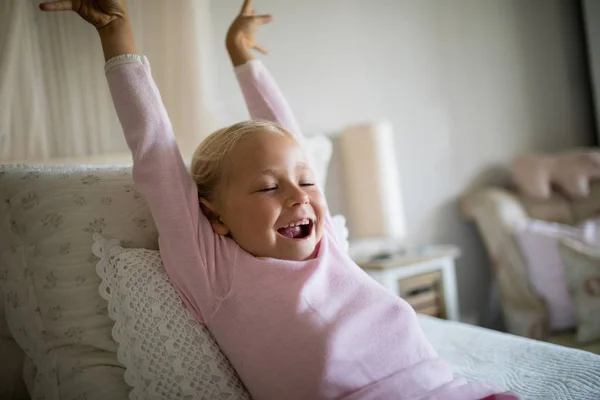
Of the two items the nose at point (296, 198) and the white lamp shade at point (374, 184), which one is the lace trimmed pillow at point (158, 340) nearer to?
the nose at point (296, 198)

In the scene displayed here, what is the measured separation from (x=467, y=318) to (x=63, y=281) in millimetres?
2377

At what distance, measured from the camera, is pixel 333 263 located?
1.07m

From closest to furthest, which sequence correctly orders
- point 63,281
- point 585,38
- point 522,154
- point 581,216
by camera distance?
point 63,281 → point 581,216 → point 522,154 → point 585,38

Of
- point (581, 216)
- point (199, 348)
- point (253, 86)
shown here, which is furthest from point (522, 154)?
point (199, 348)

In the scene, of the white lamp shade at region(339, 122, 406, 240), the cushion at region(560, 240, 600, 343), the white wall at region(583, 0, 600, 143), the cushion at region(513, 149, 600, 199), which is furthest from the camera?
the white wall at region(583, 0, 600, 143)

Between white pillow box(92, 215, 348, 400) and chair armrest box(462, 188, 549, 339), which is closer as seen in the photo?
white pillow box(92, 215, 348, 400)

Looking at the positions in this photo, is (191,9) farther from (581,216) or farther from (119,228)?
(581,216)

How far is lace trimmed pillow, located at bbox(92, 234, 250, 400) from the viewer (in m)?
0.92

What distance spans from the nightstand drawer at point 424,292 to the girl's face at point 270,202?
3.80 feet

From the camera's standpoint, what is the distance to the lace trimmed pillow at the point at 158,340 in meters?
0.92

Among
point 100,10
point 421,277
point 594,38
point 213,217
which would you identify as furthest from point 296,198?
point 594,38

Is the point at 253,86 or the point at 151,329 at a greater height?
the point at 253,86

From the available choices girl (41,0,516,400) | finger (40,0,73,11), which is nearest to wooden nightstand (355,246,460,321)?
girl (41,0,516,400)

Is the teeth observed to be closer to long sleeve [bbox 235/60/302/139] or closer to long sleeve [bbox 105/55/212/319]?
long sleeve [bbox 105/55/212/319]
